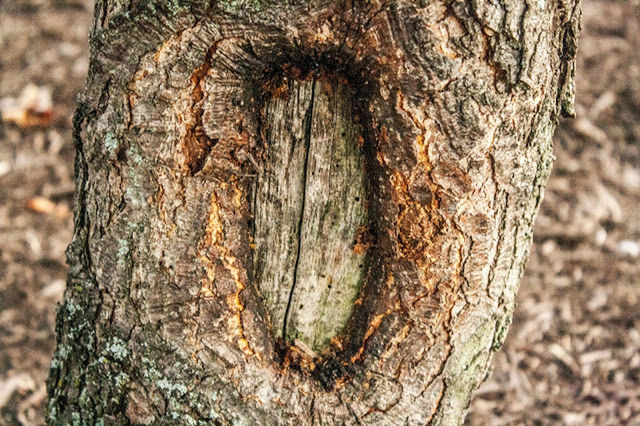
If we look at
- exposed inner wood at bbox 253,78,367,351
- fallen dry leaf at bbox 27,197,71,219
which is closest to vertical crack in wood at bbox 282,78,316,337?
exposed inner wood at bbox 253,78,367,351

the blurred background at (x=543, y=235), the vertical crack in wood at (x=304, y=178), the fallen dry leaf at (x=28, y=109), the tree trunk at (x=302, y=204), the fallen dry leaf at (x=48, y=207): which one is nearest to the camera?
the tree trunk at (x=302, y=204)

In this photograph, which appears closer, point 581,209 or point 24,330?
point 24,330

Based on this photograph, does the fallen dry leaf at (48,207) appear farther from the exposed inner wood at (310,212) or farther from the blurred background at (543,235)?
the exposed inner wood at (310,212)

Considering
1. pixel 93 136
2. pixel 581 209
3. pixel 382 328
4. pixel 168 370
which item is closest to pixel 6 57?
pixel 93 136

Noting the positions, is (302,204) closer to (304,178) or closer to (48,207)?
(304,178)

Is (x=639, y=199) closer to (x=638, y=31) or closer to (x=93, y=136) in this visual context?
(x=638, y=31)

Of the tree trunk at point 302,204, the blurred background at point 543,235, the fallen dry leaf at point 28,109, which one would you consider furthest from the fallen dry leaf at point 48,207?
the tree trunk at point 302,204

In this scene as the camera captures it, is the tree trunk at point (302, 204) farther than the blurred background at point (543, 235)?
No
